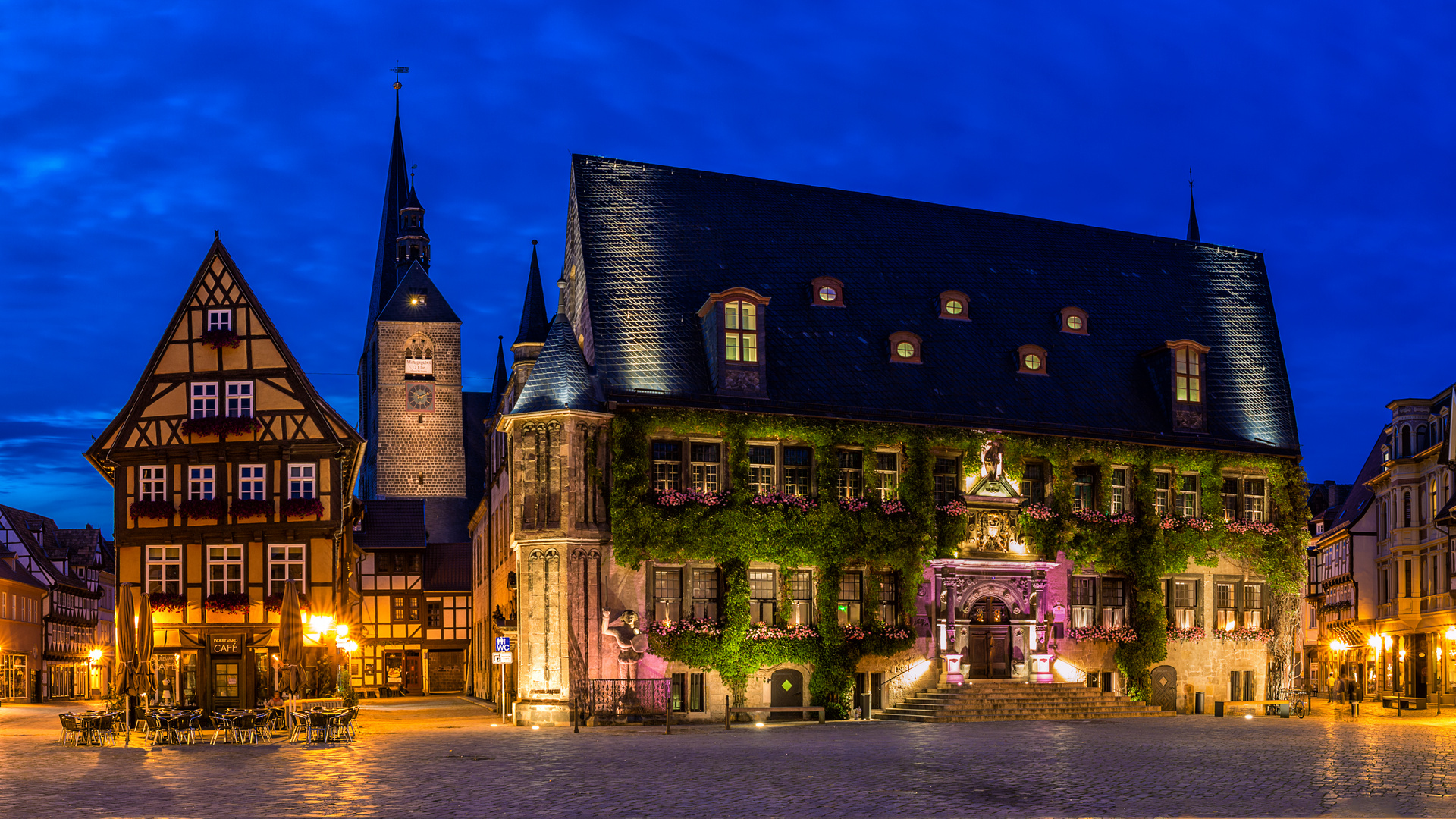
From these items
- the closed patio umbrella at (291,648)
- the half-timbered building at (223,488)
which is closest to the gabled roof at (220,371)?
the half-timbered building at (223,488)

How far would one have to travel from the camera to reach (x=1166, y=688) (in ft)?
137

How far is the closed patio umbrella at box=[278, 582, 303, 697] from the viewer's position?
32.5 meters

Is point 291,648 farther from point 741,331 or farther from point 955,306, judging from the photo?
point 955,306

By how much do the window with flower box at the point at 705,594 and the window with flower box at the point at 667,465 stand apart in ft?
7.28

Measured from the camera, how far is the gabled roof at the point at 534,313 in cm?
4056

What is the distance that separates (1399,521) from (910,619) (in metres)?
26.1

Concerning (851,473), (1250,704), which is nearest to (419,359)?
(851,473)

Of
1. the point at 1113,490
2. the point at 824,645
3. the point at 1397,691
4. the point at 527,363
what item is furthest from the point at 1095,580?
the point at 1397,691

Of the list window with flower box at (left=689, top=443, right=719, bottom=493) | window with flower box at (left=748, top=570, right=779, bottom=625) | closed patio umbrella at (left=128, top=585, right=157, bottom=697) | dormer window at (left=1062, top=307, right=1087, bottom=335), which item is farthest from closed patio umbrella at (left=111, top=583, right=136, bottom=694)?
dormer window at (left=1062, top=307, right=1087, bottom=335)

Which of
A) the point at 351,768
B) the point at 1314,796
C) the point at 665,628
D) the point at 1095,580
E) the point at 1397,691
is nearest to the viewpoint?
the point at 1314,796

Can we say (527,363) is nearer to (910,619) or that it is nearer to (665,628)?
(665,628)

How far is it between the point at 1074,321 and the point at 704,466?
13.3m

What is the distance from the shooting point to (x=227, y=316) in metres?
43.8

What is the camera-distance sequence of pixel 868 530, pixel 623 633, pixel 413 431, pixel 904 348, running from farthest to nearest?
pixel 413 431, pixel 904 348, pixel 868 530, pixel 623 633
